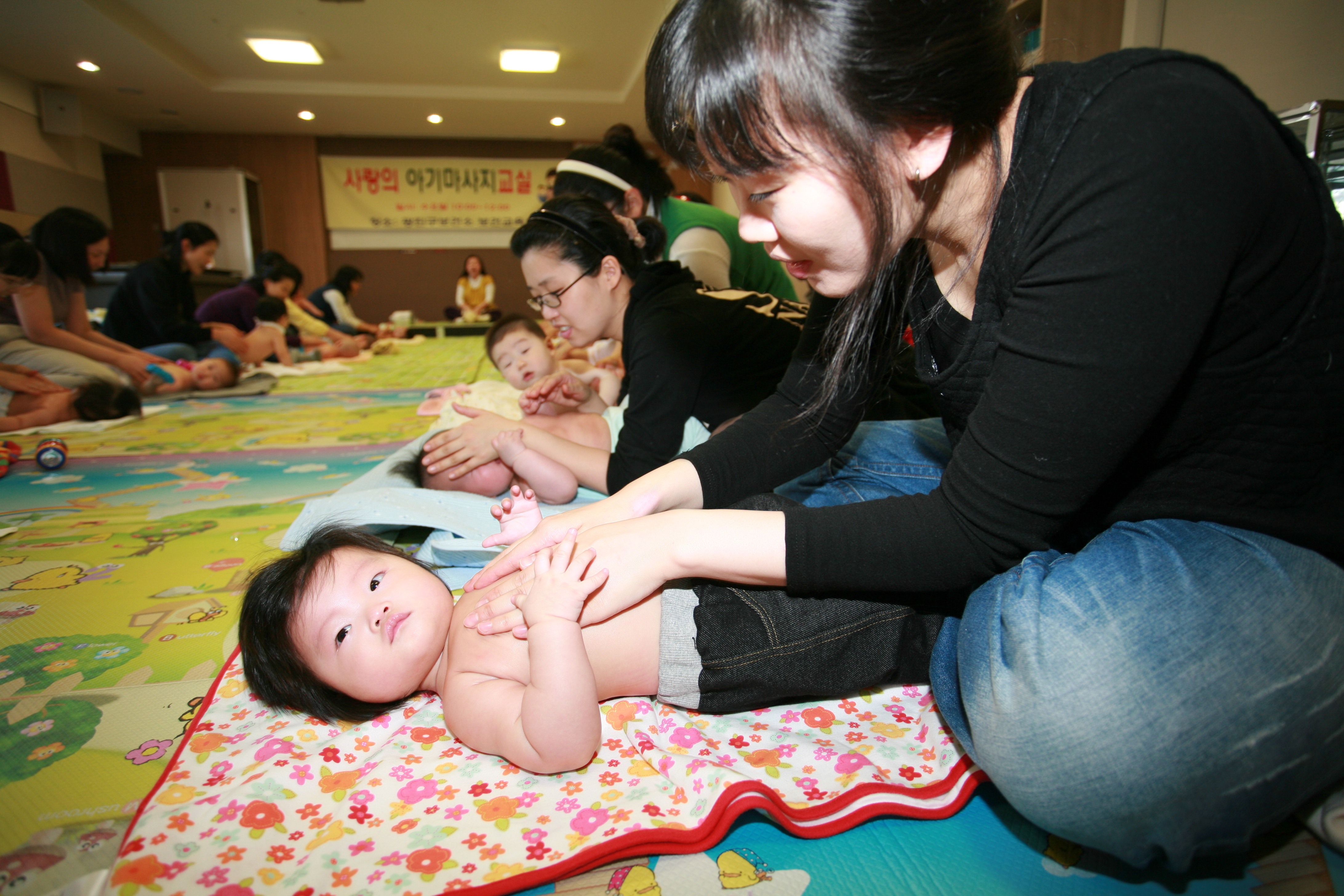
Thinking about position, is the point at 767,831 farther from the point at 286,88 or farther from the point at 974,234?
the point at 286,88

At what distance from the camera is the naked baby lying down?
839mm

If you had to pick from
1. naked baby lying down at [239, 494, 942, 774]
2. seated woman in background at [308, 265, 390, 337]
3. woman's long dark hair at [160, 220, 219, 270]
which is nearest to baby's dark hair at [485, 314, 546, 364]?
naked baby lying down at [239, 494, 942, 774]

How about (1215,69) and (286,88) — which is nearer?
(1215,69)

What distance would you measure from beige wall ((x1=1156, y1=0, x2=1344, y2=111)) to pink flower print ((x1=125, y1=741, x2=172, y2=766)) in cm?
288

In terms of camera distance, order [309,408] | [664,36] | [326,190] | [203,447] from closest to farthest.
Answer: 1. [664,36]
2. [203,447]
3. [309,408]
4. [326,190]

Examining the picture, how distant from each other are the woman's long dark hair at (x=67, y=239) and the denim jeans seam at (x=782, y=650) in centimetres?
363

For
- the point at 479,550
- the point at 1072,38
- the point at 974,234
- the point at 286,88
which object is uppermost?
the point at 286,88

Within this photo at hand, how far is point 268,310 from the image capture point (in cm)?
464

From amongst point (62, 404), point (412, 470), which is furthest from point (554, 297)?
point (62, 404)

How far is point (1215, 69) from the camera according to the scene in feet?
1.92

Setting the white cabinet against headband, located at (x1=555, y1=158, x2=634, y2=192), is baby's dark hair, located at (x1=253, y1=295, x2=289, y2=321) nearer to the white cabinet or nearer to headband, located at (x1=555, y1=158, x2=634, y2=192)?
headband, located at (x1=555, y1=158, x2=634, y2=192)

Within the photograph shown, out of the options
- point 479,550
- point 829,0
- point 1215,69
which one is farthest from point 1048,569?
point 479,550

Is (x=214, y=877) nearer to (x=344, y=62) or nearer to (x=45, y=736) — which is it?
(x=45, y=736)

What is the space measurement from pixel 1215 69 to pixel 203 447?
2721 millimetres
